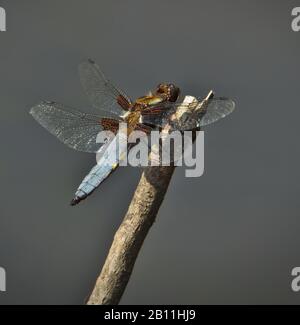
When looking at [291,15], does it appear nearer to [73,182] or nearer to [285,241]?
[285,241]

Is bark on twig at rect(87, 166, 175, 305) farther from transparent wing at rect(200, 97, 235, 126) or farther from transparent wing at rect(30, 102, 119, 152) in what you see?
transparent wing at rect(30, 102, 119, 152)

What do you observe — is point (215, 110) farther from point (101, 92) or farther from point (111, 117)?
→ point (101, 92)

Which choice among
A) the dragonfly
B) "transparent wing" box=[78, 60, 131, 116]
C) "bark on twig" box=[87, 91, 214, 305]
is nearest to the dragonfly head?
the dragonfly

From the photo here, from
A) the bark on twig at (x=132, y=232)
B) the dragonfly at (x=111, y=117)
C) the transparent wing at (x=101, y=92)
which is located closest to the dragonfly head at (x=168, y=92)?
the dragonfly at (x=111, y=117)

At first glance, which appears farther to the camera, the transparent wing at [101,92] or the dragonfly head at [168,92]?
the transparent wing at [101,92]

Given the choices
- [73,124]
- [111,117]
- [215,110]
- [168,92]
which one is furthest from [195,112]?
[73,124]

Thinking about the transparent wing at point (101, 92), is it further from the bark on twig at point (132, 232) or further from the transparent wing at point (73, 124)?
the bark on twig at point (132, 232)
